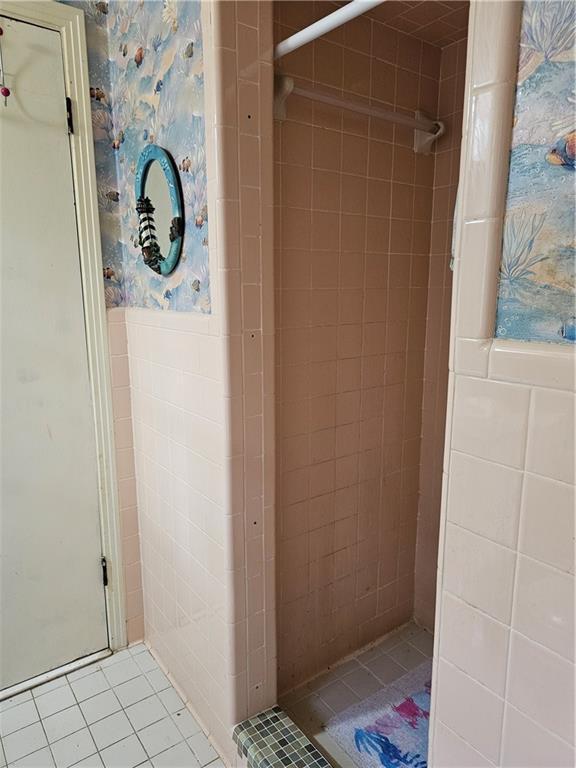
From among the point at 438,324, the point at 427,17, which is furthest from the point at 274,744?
the point at 427,17

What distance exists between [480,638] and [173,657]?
4.16 feet

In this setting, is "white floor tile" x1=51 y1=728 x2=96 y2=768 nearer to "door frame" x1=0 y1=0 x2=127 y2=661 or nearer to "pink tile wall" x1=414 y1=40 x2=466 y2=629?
"door frame" x1=0 y1=0 x2=127 y2=661

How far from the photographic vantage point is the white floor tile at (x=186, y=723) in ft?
4.81

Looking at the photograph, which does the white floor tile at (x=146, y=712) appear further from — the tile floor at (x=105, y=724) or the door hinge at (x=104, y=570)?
the door hinge at (x=104, y=570)

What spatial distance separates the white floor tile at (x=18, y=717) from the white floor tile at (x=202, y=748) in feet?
1.65

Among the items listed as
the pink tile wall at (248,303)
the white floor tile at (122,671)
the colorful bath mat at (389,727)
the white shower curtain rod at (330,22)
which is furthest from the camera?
the white floor tile at (122,671)

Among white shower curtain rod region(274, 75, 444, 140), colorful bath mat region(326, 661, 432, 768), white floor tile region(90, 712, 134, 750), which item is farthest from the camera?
white floor tile region(90, 712, 134, 750)

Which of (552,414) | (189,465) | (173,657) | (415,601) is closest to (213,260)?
(189,465)

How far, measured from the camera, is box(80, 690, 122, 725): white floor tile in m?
1.52

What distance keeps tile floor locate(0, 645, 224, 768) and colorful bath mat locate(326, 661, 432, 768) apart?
1.25 feet

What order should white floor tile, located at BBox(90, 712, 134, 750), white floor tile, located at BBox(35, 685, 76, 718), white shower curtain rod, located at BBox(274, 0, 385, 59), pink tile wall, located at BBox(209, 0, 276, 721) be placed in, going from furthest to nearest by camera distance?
white floor tile, located at BBox(35, 685, 76, 718) → white floor tile, located at BBox(90, 712, 134, 750) → pink tile wall, located at BBox(209, 0, 276, 721) → white shower curtain rod, located at BBox(274, 0, 385, 59)

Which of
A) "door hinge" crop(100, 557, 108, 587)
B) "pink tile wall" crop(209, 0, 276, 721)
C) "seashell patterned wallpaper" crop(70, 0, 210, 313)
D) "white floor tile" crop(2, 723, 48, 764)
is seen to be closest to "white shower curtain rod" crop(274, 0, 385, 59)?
"pink tile wall" crop(209, 0, 276, 721)

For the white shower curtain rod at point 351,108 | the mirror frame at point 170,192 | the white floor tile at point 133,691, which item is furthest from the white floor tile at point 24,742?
the white shower curtain rod at point 351,108

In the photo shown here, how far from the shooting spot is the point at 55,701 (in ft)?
5.17
